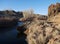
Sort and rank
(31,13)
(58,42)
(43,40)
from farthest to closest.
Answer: (31,13) < (43,40) < (58,42)

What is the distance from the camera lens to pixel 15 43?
29688 mm

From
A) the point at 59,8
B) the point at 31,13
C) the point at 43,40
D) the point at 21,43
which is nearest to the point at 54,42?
the point at 43,40

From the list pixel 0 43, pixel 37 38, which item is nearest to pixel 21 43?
pixel 0 43

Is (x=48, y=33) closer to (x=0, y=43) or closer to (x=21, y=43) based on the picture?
(x=21, y=43)

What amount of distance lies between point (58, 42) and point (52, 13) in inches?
1278

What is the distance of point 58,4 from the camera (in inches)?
1911

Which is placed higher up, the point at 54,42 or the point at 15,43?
the point at 54,42

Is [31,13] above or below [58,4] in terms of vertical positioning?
below

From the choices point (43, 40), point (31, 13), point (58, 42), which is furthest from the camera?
point (31, 13)

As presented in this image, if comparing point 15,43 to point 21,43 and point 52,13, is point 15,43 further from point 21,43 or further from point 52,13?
point 52,13

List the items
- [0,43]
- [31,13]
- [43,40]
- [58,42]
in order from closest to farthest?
[58,42], [43,40], [0,43], [31,13]

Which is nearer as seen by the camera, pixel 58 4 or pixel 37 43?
pixel 37 43

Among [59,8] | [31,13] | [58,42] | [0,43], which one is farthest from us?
[31,13]

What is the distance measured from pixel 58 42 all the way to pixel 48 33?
585 centimetres
